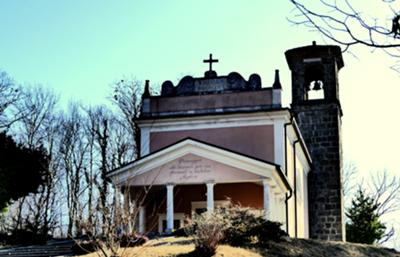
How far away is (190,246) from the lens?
19.9 meters

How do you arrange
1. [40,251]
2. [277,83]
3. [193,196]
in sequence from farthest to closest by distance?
[277,83] < [193,196] < [40,251]

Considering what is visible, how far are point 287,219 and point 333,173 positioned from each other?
9.36 meters

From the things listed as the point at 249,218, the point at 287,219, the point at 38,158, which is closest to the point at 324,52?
the point at 287,219

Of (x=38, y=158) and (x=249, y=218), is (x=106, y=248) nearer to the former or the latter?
(x=249, y=218)

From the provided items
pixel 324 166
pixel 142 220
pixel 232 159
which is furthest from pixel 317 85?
pixel 142 220

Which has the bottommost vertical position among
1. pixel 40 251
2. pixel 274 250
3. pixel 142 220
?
pixel 40 251

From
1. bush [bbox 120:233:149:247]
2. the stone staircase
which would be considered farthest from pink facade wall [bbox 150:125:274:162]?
bush [bbox 120:233:149:247]

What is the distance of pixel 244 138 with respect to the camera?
2848 cm

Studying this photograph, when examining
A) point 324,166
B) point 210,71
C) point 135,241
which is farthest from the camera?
point 324,166

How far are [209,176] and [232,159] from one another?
1.02 metres

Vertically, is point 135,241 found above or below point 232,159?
below

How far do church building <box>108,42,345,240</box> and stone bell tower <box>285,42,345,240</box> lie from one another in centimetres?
5

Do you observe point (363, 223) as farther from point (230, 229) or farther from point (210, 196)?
point (230, 229)

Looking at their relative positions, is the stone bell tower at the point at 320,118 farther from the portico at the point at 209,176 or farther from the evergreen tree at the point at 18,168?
the evergreen tree at the point at 18,168
